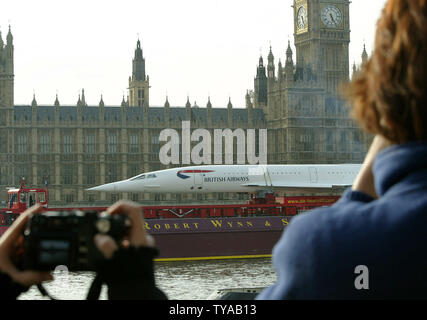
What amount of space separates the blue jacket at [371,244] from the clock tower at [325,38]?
78.4 meters

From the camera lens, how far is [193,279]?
2664 centimetres

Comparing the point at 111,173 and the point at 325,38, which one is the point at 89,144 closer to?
the point at 111,173

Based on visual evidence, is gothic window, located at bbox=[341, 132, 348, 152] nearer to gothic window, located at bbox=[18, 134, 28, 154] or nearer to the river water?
gothic window, located at bbox=[18, 134, 28, 154]

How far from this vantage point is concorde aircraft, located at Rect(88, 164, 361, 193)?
46.4 meters

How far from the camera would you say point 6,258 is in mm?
2328

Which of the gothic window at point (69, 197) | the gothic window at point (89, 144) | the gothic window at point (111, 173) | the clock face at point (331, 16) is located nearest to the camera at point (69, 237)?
the gothic window at point (69, 197)

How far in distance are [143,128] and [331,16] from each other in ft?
80.2

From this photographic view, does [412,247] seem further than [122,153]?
No

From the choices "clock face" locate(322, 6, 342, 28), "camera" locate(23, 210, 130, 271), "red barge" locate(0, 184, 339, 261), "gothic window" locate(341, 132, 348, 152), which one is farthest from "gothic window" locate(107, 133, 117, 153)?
"camera" locate(23, 210, 130, 271)

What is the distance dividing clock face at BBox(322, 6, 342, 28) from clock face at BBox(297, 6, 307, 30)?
193cm

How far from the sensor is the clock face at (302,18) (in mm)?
82000
